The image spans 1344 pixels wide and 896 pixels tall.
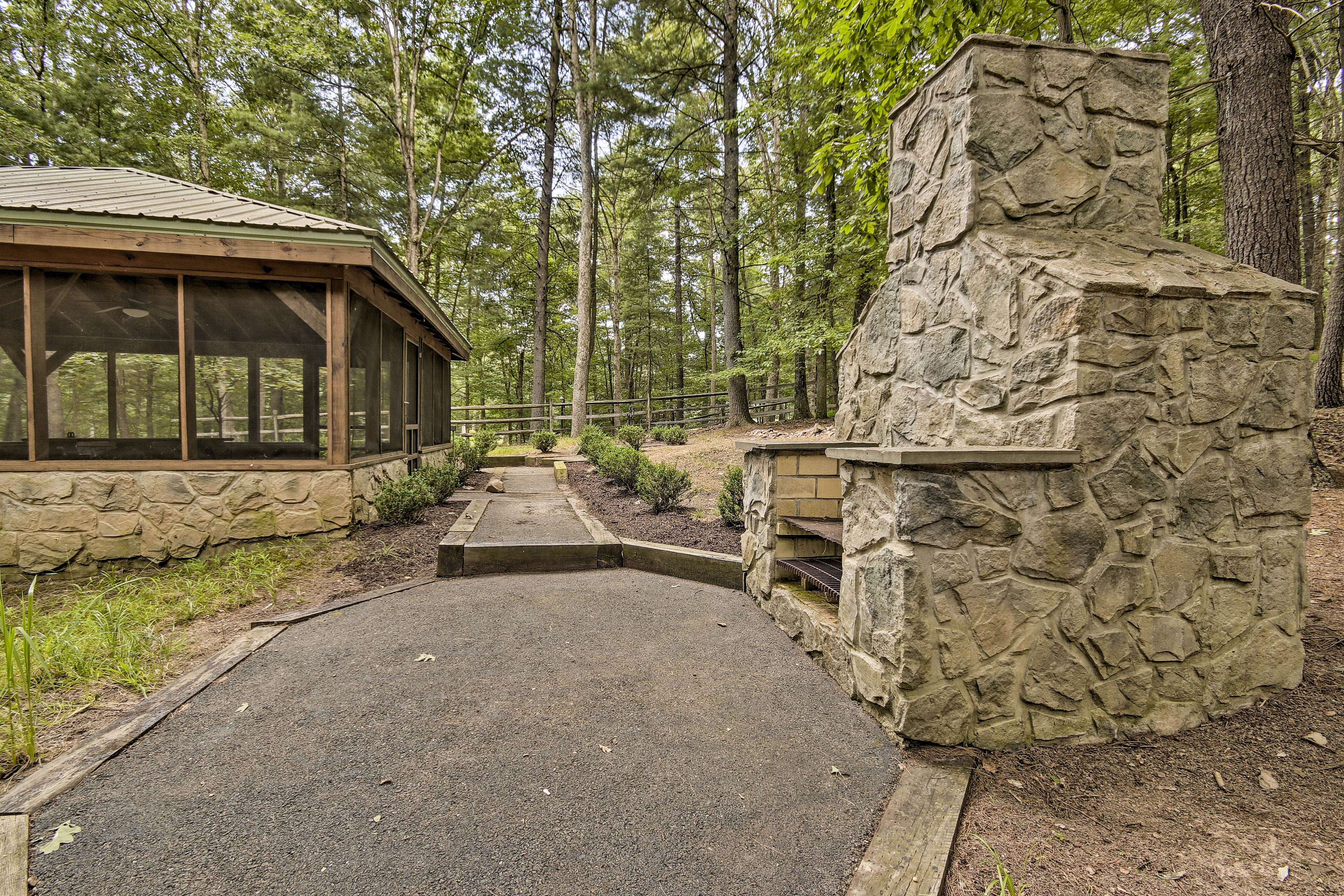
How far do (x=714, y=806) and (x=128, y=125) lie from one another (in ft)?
61.0

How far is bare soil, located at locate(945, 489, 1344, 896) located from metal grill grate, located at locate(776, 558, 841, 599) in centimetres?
91

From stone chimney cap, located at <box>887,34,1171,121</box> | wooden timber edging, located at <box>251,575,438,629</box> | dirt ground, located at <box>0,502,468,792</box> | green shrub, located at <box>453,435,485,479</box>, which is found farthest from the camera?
green shrub, located at <box>453,435,485,479</box>

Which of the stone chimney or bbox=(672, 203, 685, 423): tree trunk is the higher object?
bbox=(672, 203, 685, 423): tree trunk

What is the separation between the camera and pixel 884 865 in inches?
53.7

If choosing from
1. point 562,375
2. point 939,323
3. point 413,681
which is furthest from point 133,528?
point 562,375

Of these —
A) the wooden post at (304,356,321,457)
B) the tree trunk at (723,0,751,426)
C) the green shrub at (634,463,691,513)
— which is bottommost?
the green shrub at (634,463,691,513)

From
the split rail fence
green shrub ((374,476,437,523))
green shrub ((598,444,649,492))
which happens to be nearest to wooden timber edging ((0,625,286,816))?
green shrub ((374,476,437,523))

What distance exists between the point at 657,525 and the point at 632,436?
216 inches

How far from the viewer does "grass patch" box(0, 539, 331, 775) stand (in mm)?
2076

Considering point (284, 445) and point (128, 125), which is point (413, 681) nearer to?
point (284, 445)

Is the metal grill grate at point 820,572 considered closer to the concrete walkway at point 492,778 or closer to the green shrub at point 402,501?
the concrete walkway at point 492,778

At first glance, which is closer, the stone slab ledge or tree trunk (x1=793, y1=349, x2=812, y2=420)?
the stone slab ledge

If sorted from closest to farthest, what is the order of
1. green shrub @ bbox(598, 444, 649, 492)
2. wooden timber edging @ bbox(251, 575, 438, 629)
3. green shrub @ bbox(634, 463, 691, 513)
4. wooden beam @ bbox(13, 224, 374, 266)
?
wooden timber edging @ bbox(251, 575, 438, 629)
wooden beam @ bbox(13, 224, 374, 266)
green shrub @ bbox(634, 463, 691, 513)
green shrub @ bbox(598, 444, 649, 492)

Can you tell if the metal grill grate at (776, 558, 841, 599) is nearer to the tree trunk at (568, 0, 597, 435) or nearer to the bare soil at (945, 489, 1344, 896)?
the bare soil at (945, 489, 1344, 896)
